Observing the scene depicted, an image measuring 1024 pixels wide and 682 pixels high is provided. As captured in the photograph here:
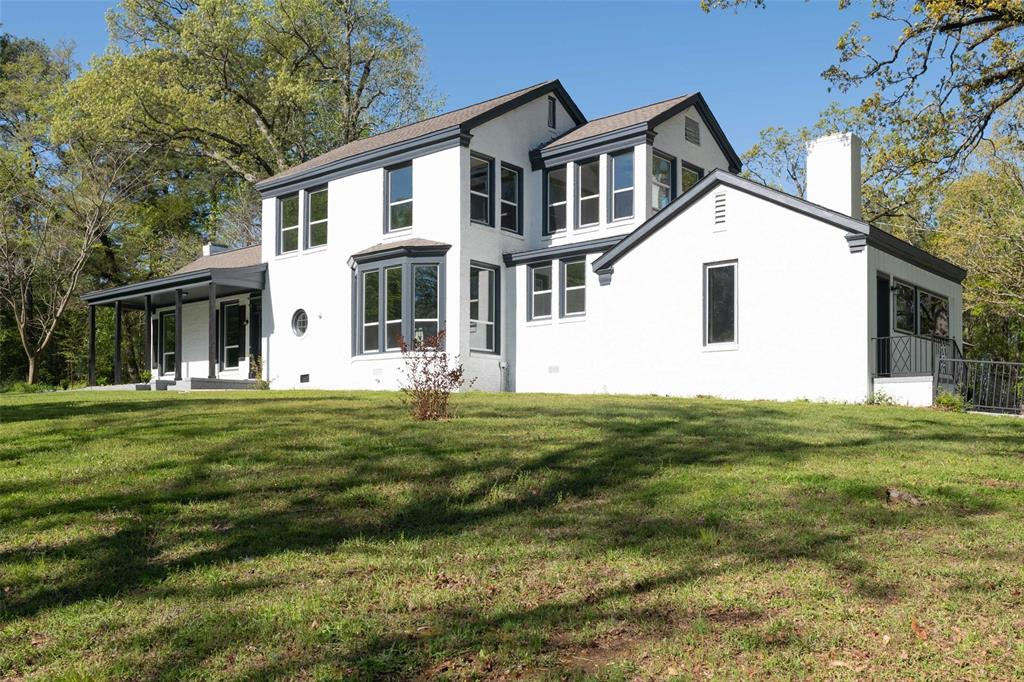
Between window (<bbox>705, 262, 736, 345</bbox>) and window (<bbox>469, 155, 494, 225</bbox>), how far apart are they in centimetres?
632

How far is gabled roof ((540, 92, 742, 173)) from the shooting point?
2242 centimetres

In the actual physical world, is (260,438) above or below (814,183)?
below

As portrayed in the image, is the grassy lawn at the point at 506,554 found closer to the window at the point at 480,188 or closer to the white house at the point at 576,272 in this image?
the white house at the point at 576,272

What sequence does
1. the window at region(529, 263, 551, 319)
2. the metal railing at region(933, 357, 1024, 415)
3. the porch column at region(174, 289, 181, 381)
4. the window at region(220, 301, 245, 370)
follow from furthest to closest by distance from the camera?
the window at region(220, 301, 245, 370)
the porch column at region(174, 289, 181, 381)
the window at region(529, 263, 551, 319)
the metal railing at region(933, 357, 1024, 415)

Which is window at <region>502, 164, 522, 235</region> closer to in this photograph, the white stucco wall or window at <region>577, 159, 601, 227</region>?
window at <region>577, 159, 601, 227</region>

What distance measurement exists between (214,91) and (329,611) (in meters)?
33.7

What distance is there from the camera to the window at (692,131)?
24.5 meters

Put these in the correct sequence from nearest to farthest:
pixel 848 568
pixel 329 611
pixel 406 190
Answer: pixel 329 611
pixel 848 568
pixel 406 190

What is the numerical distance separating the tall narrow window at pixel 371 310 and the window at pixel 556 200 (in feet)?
15.5

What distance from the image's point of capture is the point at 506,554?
20.9ft

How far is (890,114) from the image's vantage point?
46.6 feet

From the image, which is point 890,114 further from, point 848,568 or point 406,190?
point 406,190

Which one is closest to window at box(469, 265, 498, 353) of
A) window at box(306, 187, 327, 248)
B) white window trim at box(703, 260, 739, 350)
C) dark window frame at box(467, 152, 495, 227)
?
dark window frame at box(467, 152, 495, 227)

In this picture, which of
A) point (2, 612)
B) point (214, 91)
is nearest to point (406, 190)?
point (214, 91)
